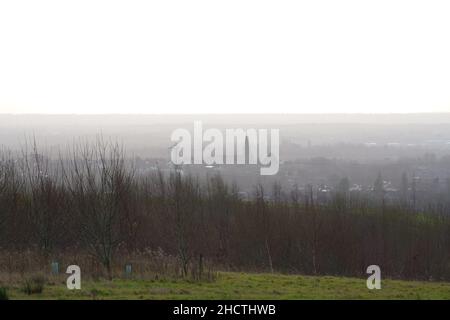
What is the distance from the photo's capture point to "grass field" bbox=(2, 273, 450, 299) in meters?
12.0

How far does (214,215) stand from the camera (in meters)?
38.0

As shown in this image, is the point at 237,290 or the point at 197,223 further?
the point at 197,223

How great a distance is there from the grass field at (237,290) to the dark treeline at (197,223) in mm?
2016

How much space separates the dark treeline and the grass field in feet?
6.62

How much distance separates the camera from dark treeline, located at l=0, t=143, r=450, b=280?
66.9 feet

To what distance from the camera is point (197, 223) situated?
3353 centimetres

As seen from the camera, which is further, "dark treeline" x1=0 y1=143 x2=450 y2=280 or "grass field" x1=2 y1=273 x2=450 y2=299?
"dark treeline" x1=0 y1=143 x2=450 y2=280

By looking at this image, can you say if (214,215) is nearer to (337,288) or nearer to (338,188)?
(338,188)

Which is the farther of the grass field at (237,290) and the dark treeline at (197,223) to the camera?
the dark treeline at (197,223)

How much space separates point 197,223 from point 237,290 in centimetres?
1978

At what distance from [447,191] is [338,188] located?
11583 millimetres

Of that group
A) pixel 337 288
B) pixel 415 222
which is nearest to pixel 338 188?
pixel 415 222

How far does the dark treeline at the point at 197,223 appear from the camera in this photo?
20.4m
